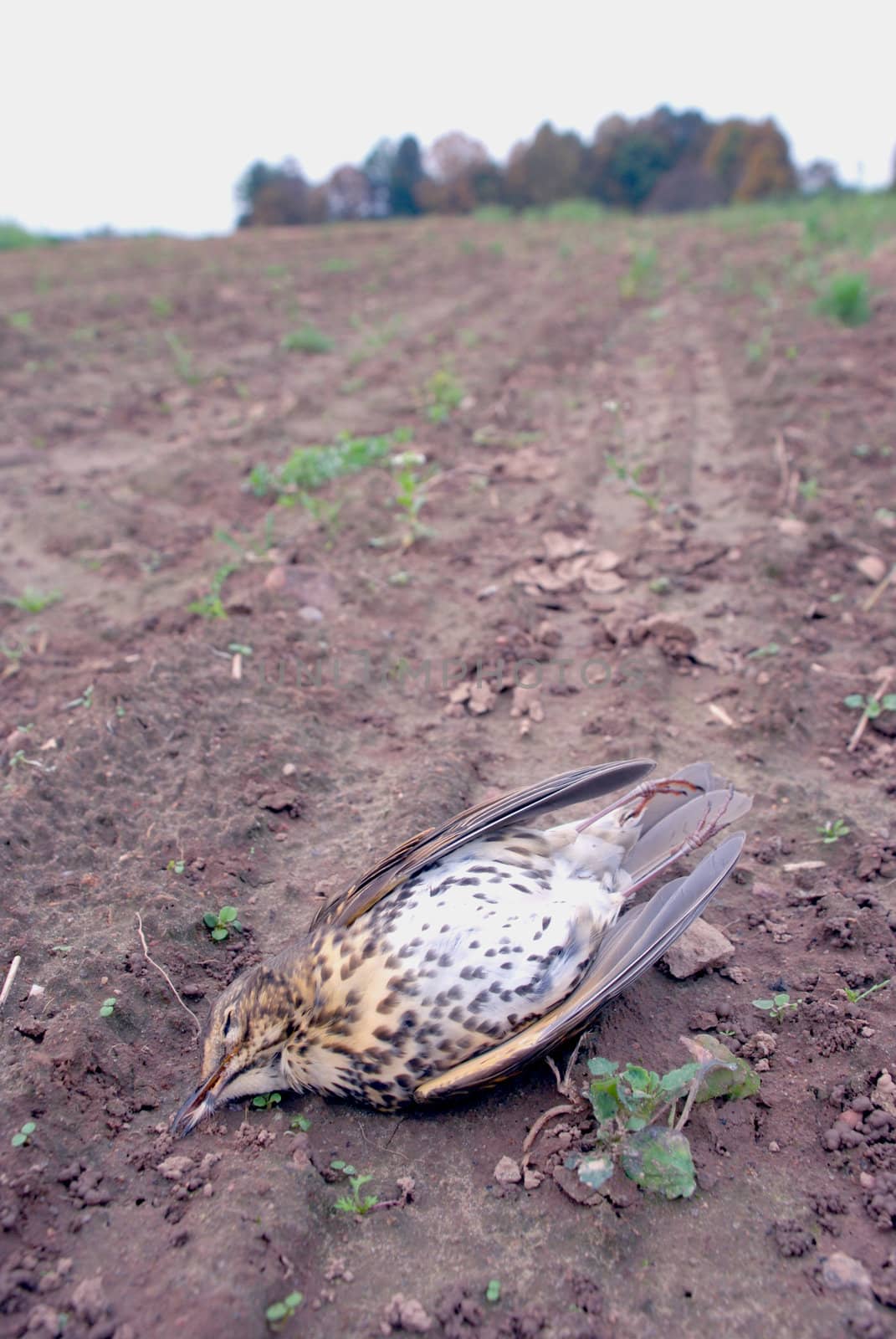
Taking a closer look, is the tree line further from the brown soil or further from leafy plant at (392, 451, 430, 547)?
leafy plant at (392, 451, 430, 547)

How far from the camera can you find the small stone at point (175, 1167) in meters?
2.23

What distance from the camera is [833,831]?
3.20 m

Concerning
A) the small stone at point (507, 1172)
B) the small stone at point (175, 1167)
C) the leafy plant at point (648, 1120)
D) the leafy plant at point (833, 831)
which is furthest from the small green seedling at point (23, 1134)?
the leafy plant at point (833, 831)

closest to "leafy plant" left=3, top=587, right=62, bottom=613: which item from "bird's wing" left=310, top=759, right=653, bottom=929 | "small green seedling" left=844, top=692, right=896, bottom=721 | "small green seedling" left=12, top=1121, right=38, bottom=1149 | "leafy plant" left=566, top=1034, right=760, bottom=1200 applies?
"bird's wing" left=310, top=759, right=653, bottom=929

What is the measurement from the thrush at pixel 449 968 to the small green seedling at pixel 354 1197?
162 mm

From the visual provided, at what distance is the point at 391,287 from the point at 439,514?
10624mm

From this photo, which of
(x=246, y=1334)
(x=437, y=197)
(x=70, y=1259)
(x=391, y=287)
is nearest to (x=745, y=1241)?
(x=246, y=1334)

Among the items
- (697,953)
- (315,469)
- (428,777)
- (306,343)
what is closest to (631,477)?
(315,469)

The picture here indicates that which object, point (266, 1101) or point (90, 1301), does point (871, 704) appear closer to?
point (266, 1101)

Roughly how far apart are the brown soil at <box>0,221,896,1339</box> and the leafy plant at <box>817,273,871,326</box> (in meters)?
0.72

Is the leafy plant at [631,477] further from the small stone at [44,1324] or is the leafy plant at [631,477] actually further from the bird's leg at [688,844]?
the small stone at [44,1324]

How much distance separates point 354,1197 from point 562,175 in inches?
1739

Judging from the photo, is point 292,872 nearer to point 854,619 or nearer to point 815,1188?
point 815,1188

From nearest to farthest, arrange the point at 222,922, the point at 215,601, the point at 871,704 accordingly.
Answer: the point at 222,922
the point at 871,704
the point at 215,601
